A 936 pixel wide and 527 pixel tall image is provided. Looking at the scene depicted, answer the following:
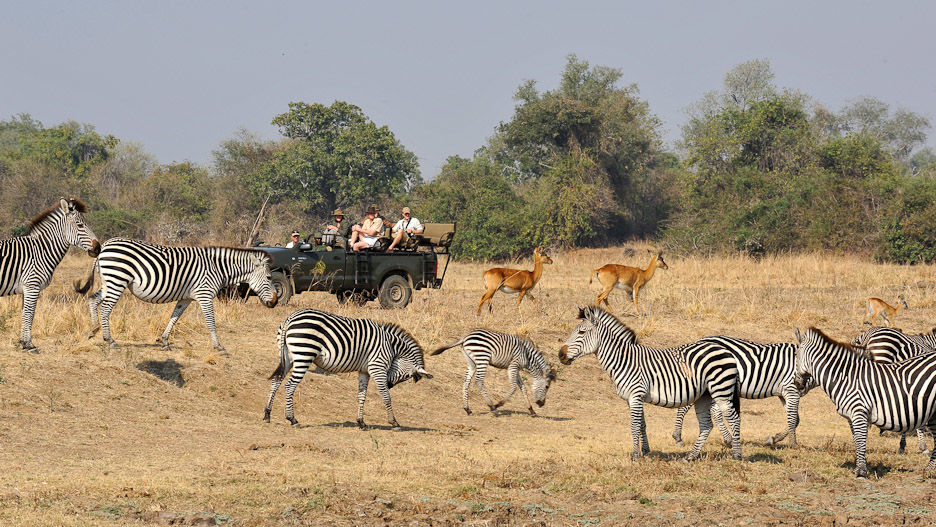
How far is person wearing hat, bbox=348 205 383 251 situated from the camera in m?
21.3

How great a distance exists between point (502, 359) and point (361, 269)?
765 centimetres

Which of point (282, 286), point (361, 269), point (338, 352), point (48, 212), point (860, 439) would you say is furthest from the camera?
point (361, 269)

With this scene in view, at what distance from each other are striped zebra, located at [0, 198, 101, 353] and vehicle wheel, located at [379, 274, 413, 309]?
7.31 m

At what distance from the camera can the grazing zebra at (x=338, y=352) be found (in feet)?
39.8

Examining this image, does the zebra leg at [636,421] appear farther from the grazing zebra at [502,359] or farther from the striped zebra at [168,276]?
the striped zebra at [168,276]

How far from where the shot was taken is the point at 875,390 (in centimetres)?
982

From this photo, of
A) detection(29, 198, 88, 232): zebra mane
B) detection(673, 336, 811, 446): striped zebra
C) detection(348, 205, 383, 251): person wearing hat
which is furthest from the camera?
detection(348, 205, 383, 251): person wearing hat

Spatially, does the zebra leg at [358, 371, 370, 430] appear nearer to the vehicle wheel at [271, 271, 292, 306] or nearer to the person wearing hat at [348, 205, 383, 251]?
the vehicle wheel at [271, 271, 292, 306]

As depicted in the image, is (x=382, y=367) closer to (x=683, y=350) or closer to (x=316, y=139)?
(x=683, y=350)

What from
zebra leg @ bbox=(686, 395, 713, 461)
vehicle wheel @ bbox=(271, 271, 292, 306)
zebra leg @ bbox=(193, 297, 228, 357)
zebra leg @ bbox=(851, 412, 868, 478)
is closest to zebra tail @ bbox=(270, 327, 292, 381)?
zebra leg @ bbox=(193, 297, 228, 357)

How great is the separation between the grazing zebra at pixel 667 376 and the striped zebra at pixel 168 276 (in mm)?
6416

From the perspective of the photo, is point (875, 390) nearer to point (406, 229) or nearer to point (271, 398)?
point (271, 398)

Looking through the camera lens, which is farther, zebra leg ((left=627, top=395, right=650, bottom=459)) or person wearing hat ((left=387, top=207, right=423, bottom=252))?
person wearing hat ((left=387, top=207, right=423, bottom=252))

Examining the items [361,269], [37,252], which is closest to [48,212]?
[37,252]
